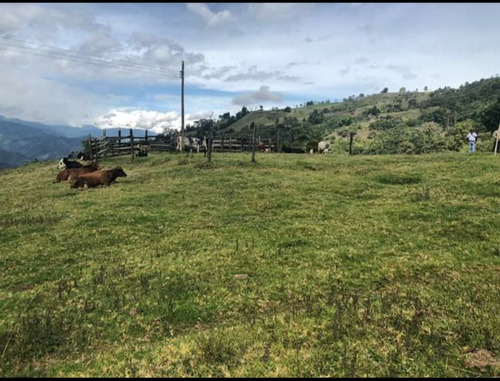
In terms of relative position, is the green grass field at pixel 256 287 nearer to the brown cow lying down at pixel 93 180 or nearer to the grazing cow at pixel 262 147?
the brown cow lying down at pixel 93 180

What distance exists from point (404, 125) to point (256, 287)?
92.6m

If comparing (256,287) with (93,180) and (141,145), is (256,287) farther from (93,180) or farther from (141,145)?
(141,145)

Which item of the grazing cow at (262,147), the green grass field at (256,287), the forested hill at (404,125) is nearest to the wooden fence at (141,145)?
the grazing cow at (262,147)

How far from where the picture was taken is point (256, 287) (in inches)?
290

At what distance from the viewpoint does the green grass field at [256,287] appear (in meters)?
4.95

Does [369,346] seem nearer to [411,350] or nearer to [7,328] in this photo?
[411,350]

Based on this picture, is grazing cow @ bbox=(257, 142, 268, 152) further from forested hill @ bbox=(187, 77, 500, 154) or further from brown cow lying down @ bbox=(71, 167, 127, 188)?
brown cow lying down @ bbox=(71, 167, 127, 188)

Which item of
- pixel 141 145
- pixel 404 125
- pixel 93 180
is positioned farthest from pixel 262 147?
pixel 404 125

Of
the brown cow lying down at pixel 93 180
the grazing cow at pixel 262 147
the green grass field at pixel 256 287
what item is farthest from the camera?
the grazing cow at pixel 262 147

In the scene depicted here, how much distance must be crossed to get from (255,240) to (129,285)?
3.85m

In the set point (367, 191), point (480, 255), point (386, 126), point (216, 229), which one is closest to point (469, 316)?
point (480, 255)

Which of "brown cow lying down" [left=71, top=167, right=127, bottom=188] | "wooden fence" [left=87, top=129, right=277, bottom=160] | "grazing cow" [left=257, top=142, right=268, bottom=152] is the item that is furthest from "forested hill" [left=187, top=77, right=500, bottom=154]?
"brown cow lying down" [left=71, top=167, right=127, bottom=188]

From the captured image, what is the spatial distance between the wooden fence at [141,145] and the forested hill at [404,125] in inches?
382

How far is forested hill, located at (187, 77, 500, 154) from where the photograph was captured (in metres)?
54.4
